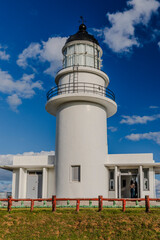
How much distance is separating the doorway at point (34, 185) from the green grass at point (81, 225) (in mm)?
8091

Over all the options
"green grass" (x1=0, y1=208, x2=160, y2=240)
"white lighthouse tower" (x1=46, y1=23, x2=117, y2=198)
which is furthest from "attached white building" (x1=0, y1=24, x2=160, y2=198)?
"green grass" (x1=0, y1=208, x2=160, y2=240)

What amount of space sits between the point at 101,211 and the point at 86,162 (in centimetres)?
643

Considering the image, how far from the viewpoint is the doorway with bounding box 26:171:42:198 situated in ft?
83.7

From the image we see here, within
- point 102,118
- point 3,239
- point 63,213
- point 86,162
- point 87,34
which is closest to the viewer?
point 3,239

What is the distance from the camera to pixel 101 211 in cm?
1725

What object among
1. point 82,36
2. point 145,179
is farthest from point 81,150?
point 82,36

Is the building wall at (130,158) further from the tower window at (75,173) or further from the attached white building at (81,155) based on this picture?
the tower window at (75,173)

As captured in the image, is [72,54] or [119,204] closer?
[119,204]

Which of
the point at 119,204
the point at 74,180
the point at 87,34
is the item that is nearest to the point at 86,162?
the point at 74,180

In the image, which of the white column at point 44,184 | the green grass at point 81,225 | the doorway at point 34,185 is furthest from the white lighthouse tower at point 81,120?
the green grass at point 81,225

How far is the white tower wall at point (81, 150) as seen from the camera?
23141mm

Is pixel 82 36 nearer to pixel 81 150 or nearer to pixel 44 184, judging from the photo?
pixel 81 150

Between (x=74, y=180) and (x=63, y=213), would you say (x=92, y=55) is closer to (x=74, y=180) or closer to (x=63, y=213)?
(x=74, y=180)

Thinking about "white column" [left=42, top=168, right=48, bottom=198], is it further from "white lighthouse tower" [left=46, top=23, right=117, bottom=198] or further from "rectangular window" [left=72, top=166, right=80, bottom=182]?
"rectangular window" [left=72, top=166, right=80, bottom=182]
